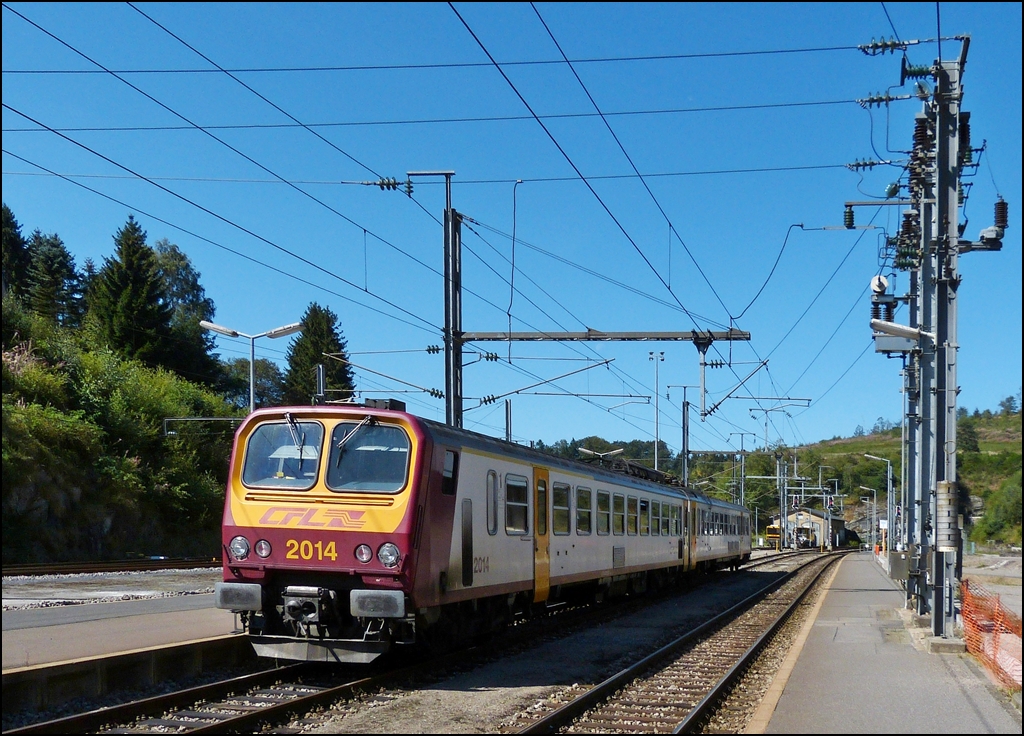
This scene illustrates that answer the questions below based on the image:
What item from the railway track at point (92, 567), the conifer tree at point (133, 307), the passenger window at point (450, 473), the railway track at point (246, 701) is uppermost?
A: the conifer tree at point (133, 307)

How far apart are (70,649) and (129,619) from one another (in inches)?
118

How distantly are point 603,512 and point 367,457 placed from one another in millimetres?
8599

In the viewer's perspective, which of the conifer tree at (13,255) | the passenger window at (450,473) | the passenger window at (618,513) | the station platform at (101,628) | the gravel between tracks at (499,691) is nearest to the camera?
the gravel between tracks at (499,691)

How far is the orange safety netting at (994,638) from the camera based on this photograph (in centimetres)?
1028

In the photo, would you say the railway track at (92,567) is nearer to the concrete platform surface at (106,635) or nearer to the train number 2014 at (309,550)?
the concrete platform surface at (106,635)

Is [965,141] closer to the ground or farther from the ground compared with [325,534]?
farther from the ground

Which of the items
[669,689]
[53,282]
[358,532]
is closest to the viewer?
[358,532]

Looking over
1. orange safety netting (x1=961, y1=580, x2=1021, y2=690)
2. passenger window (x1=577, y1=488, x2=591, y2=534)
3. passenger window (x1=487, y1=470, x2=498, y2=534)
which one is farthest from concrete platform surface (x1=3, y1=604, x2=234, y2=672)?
orange safety netting (x1=961, y1=580, x2=1021, y2=690)

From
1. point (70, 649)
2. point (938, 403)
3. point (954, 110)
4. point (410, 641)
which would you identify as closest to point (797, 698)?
point (410, 641)

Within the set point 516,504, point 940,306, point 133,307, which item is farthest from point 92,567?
point 133,307

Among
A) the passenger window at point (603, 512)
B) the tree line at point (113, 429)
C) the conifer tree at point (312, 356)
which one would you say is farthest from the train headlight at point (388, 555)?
the conifer tree at point (312, 356)

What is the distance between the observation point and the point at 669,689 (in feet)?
36.3

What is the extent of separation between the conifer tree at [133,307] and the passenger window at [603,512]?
1624 inches

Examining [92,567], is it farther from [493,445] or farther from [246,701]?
[246,701]
